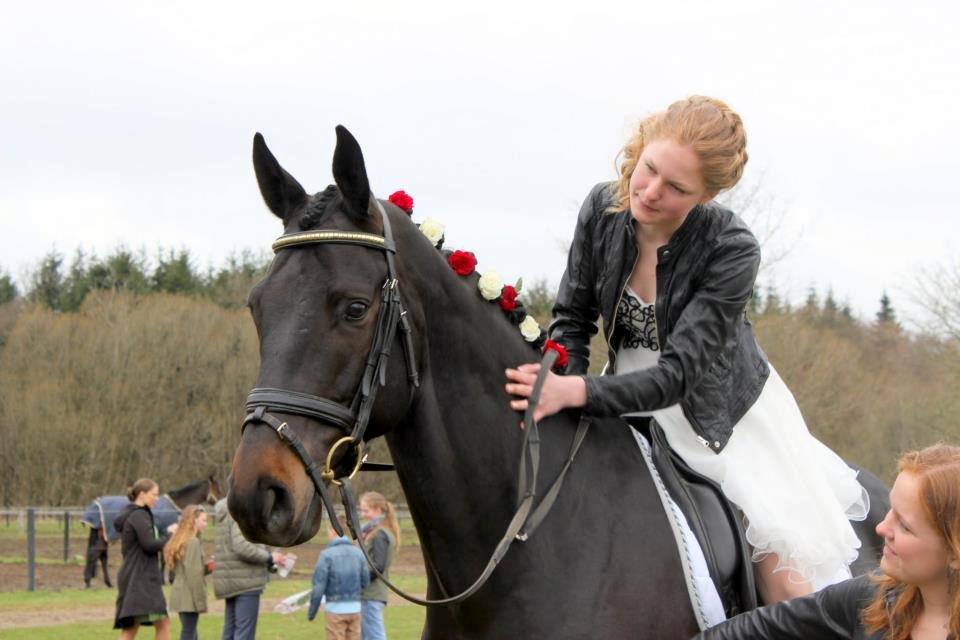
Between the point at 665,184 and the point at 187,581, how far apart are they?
10956 mm

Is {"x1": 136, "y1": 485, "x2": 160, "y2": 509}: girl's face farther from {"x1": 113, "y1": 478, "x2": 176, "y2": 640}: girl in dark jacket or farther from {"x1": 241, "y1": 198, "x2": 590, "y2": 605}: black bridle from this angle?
{"x1": 241, "y1": 198, "x2": 590, "y2": 605}: black bridle

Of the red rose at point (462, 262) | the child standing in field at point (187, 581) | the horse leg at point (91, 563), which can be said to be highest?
the red rose at point (462, 262)

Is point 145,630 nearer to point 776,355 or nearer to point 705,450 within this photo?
point 705,450

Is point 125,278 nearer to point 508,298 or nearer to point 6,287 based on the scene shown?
point 6,287

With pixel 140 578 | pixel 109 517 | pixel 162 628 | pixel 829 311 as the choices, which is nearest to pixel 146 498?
pixel 140 578

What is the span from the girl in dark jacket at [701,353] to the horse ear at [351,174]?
2.57ft

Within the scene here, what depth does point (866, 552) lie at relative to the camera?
4.41 meters

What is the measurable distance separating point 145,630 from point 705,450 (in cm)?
1438

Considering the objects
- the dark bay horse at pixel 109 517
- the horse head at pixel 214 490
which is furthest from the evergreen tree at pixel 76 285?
the dark bay horse at pixel 109 517

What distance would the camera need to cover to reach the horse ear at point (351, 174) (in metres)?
3.54

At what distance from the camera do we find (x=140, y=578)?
43.5 feet

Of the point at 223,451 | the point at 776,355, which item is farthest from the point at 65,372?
the point at 776,355

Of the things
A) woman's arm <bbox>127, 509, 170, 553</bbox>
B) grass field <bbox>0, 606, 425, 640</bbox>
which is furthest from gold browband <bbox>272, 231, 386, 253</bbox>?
grass field <bbox>0, 606, 425, 640</bbox>

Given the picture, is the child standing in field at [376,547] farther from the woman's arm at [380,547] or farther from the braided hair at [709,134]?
the braided hair at [709,134]
